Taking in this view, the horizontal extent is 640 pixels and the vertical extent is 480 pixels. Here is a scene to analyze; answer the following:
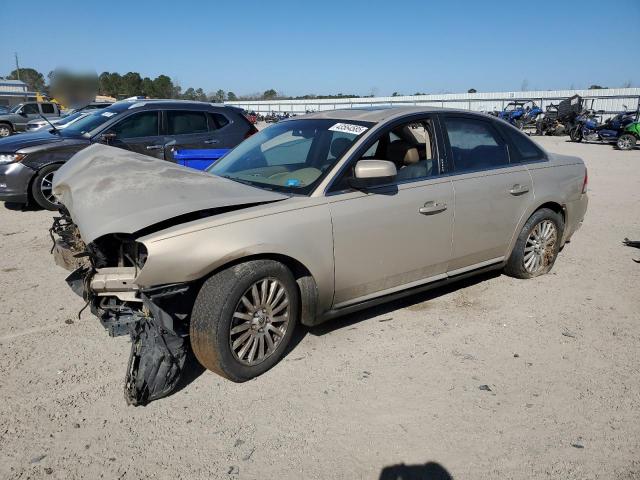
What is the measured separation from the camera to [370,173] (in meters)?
3.34

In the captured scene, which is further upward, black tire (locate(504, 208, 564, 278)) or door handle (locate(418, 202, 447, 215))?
door handle (locate(418, 202, 447, 215))

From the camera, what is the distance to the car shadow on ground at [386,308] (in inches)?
157

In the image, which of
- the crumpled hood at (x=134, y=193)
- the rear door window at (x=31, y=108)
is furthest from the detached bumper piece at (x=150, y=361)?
the rear door window at (x=31, y=108)

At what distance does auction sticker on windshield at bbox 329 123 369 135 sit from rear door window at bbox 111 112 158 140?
4847mm

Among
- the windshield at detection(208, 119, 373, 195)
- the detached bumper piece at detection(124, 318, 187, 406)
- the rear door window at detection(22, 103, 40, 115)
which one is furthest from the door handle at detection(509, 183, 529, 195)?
the rear door window at detection(22, 103, 40, 115)

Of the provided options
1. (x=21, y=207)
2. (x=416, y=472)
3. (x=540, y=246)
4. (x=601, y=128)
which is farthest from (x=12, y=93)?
(x=416, y=472)

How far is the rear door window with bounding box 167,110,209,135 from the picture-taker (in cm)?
798

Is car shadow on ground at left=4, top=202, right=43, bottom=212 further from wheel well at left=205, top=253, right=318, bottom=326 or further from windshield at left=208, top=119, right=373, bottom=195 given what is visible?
wheel well at left=205, top=253, right=318, bottom=326

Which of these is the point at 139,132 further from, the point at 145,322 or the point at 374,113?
the point at 145,322

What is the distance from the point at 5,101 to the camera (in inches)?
1811

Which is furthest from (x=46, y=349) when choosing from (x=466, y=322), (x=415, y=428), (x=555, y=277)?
(x=555, y=277)

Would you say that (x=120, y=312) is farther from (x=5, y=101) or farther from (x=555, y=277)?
(x=5, y=101)

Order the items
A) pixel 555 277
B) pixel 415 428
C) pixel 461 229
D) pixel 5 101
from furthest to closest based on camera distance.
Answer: pixel 5 101 < pixel 555 277 < pixel 461 229 < pixel 415 428

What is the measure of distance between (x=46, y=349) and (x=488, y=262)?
371 centimetres
